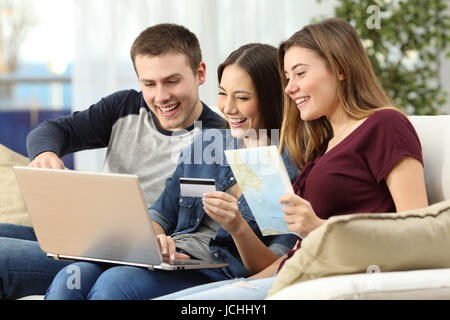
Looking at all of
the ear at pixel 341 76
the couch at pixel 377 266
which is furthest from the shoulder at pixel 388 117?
the couch at pixel 377 266

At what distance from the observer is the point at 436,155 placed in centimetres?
150

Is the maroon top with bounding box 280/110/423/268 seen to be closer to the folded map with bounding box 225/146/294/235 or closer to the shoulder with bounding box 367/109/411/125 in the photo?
the shoulder with bounding box 367/109/411/125

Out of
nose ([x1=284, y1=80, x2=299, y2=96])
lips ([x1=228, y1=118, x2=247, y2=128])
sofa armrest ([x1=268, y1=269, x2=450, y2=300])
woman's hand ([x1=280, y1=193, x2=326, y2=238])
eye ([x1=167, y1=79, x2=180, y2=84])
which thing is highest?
nose ([x1=284, y1=80, x2=299, y2=96])

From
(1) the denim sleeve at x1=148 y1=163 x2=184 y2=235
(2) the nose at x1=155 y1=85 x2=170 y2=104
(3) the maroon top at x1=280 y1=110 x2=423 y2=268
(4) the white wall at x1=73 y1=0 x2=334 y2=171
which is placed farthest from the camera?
(4) the white wall at x1=73 y1=0 x2=334 y2=171

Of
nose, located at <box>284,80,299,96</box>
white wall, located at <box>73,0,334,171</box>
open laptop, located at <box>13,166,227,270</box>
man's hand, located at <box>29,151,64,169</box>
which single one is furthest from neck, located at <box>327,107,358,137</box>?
white wall, located at <box>73,0,334,171</box>

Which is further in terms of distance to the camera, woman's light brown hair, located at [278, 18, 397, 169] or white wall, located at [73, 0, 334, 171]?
white wall, located at [73, 0, 334, 171]

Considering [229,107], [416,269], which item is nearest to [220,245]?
[229,107]

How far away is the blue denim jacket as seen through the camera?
162 centimetres

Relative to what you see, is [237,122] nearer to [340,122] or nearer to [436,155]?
[340,122]

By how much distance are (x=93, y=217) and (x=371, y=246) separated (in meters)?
0.62

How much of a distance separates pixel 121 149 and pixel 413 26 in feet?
7.19

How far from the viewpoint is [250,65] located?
5.56ft

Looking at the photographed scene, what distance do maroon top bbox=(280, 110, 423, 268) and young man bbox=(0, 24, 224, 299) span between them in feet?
2.06

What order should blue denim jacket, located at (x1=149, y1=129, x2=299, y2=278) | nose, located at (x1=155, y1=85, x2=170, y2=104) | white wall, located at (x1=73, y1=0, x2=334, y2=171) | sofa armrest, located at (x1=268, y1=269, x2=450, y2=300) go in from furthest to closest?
white wall, located at (x1=73, y1=0, x2=334, y2=171) → nose, located at (x1=155, y1=85, x2=170, y2=104) → blue denim jacket, located at (x1=149, y1=129, x2=299, y2=278) → sofa armrest, located at (x1=268, y1=269, x2=450, y2=300)
